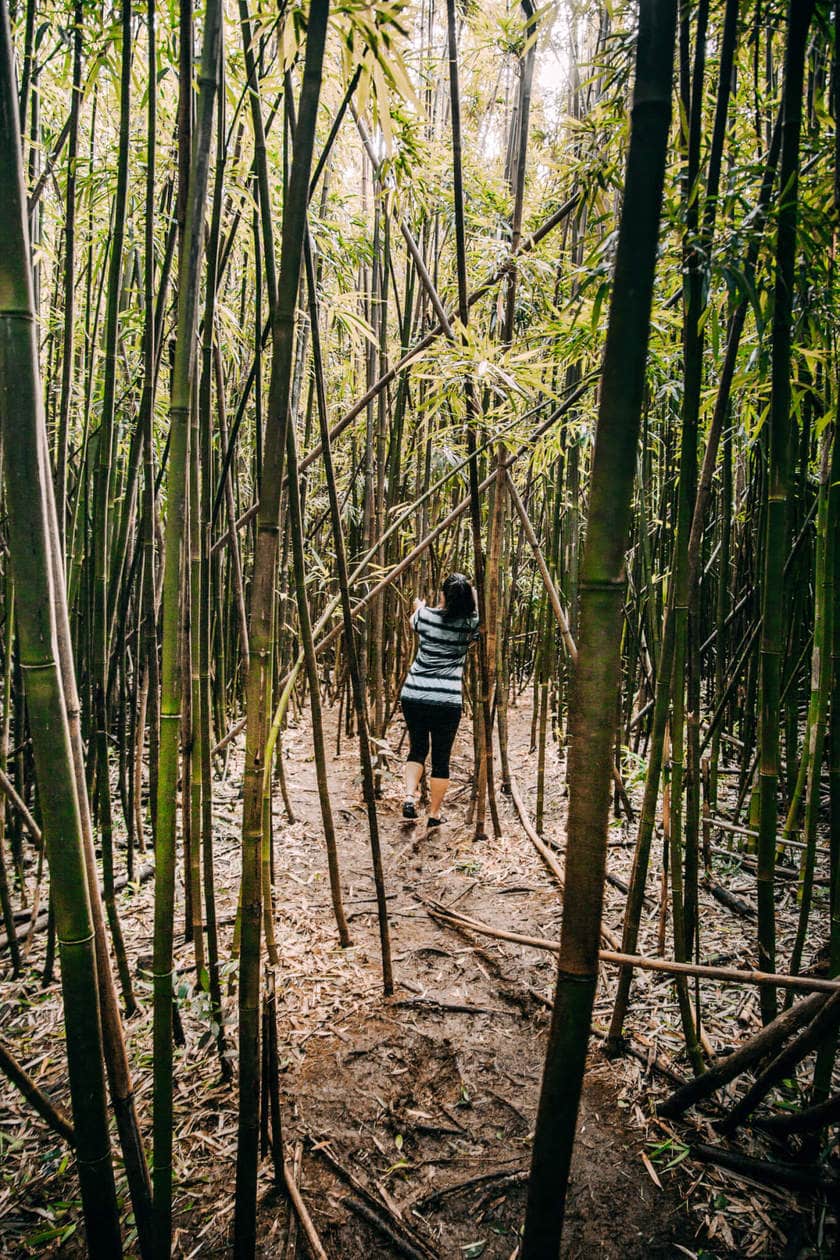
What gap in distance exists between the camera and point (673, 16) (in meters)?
0.47

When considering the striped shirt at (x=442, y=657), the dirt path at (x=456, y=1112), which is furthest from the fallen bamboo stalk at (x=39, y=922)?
the striped shirt at (x=442, y=657)

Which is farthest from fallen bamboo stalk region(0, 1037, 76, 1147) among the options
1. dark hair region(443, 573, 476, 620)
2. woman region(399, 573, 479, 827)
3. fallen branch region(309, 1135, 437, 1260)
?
dark hair region(443, 573, 476, 620)

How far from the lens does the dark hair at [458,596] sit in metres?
2.65

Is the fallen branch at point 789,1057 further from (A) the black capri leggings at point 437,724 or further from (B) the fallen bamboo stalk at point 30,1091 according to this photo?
(A) the black capri leggings at point 437,724

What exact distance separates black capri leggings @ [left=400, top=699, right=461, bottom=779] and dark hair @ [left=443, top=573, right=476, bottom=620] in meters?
0.40

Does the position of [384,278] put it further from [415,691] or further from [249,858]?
[249,858]

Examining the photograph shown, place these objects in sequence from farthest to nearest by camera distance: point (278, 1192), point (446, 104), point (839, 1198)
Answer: point (446, 104) → point (278, 1192) → point (839, 1198)

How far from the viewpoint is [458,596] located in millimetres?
2654

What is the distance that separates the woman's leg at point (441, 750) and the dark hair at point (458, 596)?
1.32 ft

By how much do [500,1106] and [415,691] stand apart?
1618 mm

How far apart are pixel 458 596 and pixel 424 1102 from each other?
175 centimetres

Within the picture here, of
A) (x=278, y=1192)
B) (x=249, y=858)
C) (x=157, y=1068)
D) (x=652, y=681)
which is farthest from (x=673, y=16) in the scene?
(x=652, y=681)

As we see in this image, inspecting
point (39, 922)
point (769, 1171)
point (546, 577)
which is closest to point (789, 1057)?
point (769, 1171)

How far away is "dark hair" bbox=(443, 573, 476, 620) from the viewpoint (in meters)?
2.65
